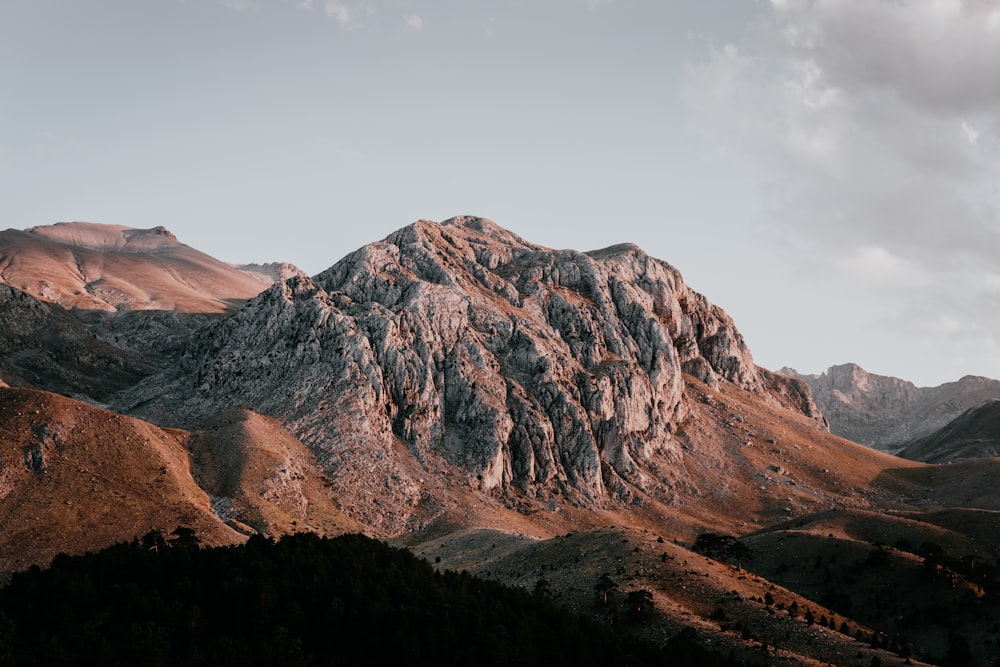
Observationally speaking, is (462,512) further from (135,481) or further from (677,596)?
(677,596)

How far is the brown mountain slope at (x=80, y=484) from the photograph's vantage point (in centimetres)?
10888

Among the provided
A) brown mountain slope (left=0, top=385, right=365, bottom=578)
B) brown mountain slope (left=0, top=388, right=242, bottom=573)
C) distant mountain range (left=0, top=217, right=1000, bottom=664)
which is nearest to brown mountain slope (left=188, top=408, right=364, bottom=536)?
brown mountain slope (left=0, top=385, right=365, bottom=578)

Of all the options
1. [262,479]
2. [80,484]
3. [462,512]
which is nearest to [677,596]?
[462,512]

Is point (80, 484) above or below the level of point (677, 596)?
below

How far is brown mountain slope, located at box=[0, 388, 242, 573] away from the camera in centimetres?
10888

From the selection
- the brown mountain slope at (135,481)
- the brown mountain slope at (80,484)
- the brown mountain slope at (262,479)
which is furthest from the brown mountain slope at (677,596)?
the brown mountain slope at (80,484)

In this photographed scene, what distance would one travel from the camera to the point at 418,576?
87875mm

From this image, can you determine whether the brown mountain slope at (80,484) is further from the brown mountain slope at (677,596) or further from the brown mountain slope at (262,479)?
the brown mountain slope at (677,596)

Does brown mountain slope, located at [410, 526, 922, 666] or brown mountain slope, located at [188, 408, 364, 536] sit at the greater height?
brown mountain slope, located at [410, 526, 922, 666]

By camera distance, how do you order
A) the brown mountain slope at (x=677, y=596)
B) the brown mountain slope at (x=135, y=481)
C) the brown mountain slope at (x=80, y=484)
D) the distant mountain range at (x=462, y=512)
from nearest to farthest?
the brown mountain slope at (x=677, y=596)
the distant mountain range at (x=462, y=512)
the brown mountain slope at (x=80, y=484)
the brown mountain slope at (x=135, y=481)

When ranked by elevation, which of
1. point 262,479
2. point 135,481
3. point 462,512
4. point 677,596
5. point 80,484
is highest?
point 677,596

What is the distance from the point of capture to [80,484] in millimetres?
121438

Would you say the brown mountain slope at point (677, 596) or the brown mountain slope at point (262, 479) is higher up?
the brown mountain slope at point (677, 596)

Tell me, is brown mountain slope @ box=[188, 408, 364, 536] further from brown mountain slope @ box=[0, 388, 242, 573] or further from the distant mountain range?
brown mountain slope @ box=[0, 388, 242, 573]
